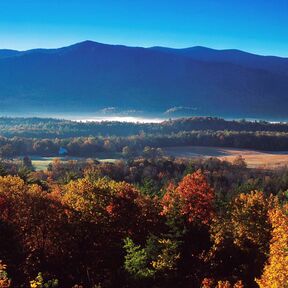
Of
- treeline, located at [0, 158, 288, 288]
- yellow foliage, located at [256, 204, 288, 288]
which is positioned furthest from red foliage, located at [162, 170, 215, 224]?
yellow foliage, located at [256, 204, 288, 288]

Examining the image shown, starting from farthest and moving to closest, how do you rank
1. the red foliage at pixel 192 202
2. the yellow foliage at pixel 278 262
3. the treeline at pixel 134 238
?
the red foliage at pixel 192 202 < the treeline at pixel 134 238 < the yellow foliage at pixel 278 262

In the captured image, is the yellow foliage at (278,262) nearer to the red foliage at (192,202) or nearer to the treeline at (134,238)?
the treeline at (134,238)

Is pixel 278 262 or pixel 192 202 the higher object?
pixel 192 202

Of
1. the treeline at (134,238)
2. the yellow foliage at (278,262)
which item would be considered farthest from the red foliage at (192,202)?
the yellow foliage at (278,262)

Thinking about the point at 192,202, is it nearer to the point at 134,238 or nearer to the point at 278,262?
the point at 134,238

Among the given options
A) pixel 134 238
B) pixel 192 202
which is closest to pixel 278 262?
pixel 134 238

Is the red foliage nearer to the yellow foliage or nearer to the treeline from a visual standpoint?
the treeline

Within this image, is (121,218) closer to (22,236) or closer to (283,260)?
(22,236)

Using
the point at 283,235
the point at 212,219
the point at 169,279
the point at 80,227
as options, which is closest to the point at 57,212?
the point at 80,227
